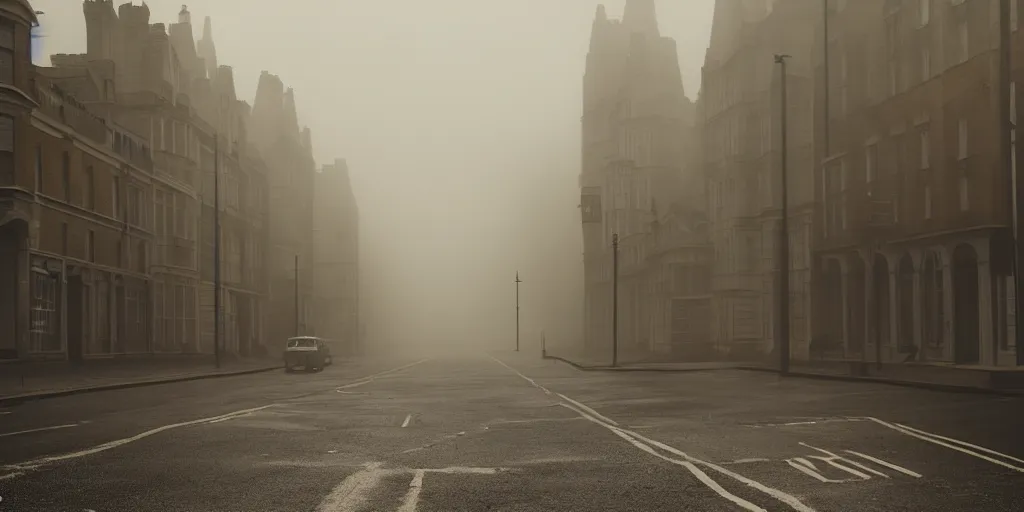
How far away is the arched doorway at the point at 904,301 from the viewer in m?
40.6

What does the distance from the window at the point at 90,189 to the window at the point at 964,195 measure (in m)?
36.0

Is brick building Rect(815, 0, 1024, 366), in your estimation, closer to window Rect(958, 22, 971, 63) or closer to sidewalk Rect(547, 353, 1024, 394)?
window Rect(958, 22, 971, 63)

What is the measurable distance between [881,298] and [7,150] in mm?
35522

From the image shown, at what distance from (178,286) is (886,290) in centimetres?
3840

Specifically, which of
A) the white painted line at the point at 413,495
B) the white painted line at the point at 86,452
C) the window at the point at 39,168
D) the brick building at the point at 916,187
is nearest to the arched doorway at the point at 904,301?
the brick building at the point at 916,187

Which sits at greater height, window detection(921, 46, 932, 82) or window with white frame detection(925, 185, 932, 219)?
window detection(921, 46, 932, 82)

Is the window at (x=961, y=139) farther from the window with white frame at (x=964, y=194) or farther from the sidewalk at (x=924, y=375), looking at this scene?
the sidewalk at (x=924, y=375)

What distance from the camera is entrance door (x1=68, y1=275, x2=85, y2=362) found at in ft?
145

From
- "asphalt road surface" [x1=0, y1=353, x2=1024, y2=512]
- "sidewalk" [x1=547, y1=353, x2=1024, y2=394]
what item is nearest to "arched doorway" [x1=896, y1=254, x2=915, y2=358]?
"sidewalk" [x1=547, y1=353, x2=1024, y2=394]

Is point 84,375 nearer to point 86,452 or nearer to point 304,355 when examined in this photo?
point 304,355

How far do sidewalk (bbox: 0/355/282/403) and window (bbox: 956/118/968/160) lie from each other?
2991cm

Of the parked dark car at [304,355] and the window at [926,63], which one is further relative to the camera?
the parked dark car at [304,355]

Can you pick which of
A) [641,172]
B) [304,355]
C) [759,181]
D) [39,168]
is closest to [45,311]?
[39,168]

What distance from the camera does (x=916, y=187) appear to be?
38719 millimetres
